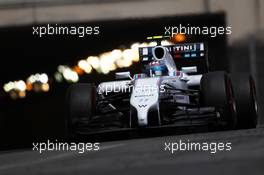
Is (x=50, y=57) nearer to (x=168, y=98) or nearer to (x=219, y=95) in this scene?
(x=168, y=98)

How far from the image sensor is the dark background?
1545 cm

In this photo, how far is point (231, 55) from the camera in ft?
49.8

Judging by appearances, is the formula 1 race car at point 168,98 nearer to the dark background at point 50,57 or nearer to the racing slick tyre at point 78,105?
the racing slick tyre at point 78,105

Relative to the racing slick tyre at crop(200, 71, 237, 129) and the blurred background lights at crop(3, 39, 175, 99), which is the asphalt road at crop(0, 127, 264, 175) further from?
the blurred background lights at crop(3, 39, 175, 99)

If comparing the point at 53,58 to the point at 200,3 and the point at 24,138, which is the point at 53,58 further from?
the point at 200,3

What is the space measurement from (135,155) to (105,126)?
222 cm

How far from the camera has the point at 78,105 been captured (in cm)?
984

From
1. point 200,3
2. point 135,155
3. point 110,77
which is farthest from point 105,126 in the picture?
point 110,77

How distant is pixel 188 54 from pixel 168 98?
4.59 ft

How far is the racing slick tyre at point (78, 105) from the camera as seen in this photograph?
9.77m

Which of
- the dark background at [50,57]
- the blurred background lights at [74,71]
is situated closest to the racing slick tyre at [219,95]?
the dark background at [50,57]

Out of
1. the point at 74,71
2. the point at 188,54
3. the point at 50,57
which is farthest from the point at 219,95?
the point at 50,57

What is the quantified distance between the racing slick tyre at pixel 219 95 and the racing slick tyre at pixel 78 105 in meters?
1.44

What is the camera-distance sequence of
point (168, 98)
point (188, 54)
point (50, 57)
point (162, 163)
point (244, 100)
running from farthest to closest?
point (50, 57) < point (188, 54) < point (244, 100) < point (168, 98) < point (162, 163)
